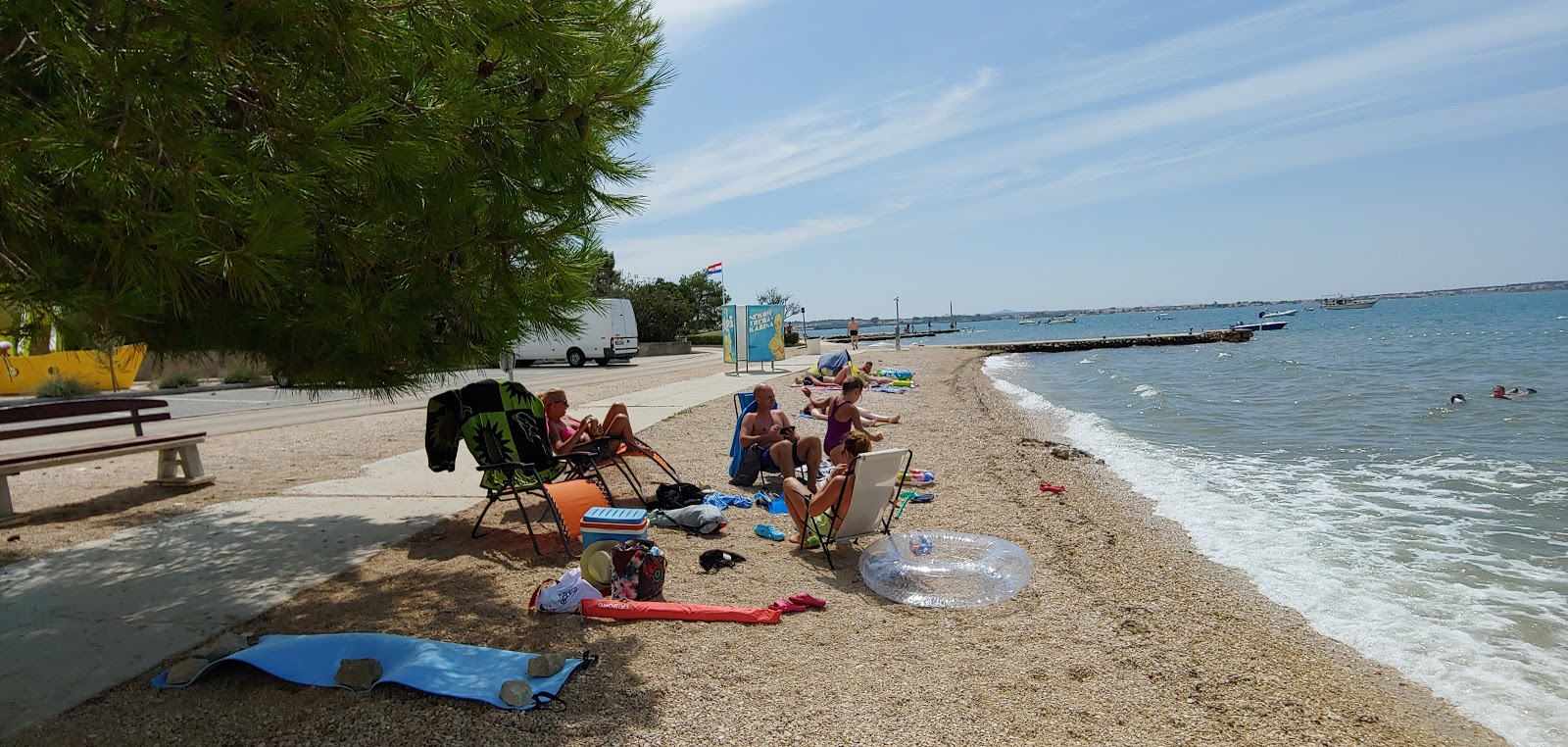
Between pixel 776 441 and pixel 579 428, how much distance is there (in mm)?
1581

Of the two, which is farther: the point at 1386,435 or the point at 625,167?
the point at 1386,435

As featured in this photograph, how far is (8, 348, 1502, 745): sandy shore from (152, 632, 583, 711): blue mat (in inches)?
2.1

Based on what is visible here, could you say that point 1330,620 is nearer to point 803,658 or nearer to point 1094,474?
point 803,658

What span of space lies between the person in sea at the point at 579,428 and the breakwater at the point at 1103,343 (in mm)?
37479

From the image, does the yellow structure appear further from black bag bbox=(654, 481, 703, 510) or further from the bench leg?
black bag bbox=(654, 481, 703, 510)

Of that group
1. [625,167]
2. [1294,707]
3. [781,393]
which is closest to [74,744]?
[625,167]

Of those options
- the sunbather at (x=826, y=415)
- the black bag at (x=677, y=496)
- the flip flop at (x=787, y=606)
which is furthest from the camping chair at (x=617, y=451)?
the flip flop at (x=787, y=606)

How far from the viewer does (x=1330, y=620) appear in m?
4.79

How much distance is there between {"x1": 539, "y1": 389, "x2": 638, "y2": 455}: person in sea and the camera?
6.50 m

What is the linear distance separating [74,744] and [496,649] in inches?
53.0

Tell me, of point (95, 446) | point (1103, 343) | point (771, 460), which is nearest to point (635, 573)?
point (771, 460)

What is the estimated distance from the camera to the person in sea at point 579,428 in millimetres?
6500

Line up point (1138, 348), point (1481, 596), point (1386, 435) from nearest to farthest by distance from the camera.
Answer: point (1481, 596), point (1386, 435), point (1138, 348)

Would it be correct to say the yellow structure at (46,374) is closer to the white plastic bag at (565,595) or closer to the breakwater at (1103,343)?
the white plastic bag at (565,595)
